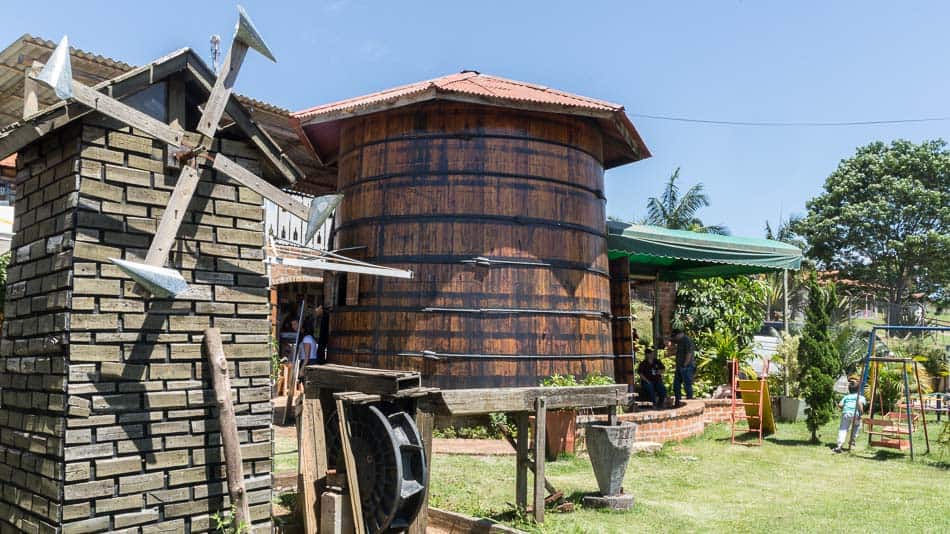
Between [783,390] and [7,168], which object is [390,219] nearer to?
[7,168]

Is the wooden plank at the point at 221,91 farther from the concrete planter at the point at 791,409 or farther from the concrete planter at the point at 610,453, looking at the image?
the concrete planter at the point at 791,409

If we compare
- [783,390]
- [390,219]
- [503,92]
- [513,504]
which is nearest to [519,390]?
[513,504]

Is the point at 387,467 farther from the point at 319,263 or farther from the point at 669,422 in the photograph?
the point at 669,422

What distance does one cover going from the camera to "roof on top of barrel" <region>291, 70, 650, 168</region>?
30.0 feet

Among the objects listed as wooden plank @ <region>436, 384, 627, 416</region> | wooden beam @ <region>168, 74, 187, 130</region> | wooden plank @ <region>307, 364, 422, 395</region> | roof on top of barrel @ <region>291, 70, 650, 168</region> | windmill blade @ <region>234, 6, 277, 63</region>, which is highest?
roof on top of barrel @ <region>291, 70, 650, 168</region>

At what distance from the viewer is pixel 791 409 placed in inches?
579

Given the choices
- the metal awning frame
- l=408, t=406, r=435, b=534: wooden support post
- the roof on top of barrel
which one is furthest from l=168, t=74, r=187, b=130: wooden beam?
the roof on top of barrel

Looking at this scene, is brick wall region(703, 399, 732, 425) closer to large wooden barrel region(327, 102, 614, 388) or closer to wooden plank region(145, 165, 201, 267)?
large wooden barrel region(327, 102, 614, 388)

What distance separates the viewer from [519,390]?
677 cm

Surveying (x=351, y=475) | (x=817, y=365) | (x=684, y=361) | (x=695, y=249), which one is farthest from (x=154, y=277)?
(x=817, y=365)

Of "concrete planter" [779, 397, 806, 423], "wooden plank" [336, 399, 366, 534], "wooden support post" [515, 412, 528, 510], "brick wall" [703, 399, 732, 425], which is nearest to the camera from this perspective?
"wooden plank" [336, 399, 366, 534]

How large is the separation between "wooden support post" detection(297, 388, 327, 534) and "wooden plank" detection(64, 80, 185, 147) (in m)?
2.19

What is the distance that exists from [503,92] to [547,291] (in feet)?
8.30

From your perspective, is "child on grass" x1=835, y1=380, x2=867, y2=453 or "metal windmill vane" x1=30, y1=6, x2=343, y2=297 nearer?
"metal windmill vane" x1=30, y1=6, x2=343, y2=297
